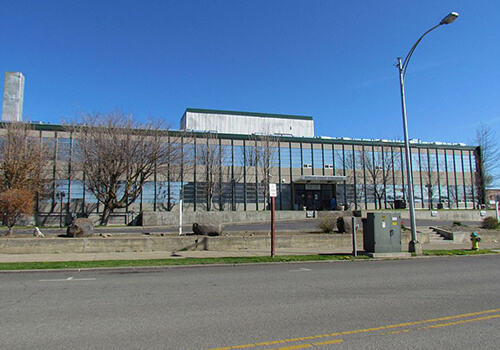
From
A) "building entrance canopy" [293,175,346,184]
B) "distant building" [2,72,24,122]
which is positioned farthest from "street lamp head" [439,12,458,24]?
"distant building" [2,72,24,122]

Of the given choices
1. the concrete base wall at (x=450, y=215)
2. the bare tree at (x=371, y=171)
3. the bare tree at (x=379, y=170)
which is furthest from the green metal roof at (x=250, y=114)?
the concrete base wall at (x=450, y=215)

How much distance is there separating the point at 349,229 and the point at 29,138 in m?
28.5

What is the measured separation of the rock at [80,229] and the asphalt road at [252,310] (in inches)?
260

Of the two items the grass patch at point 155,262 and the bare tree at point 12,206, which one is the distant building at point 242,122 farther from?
the grass patch at point 155,262

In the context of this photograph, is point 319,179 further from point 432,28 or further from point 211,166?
point 432,28

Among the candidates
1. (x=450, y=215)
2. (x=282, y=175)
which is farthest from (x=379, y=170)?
(x=282, y=175)

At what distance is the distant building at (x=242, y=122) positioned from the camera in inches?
1875

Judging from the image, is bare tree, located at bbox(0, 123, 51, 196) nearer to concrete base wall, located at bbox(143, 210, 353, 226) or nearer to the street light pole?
concrete base wall, located at bbox(143, 210, 353, 226)

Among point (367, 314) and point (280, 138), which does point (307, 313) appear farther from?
point (280, 138)

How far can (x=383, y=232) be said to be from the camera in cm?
1480

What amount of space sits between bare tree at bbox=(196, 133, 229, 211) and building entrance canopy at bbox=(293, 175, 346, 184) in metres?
8.93

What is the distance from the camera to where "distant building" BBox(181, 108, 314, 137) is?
4762cm

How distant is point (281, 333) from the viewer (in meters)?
4.91

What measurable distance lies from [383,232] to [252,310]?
10164 mm
